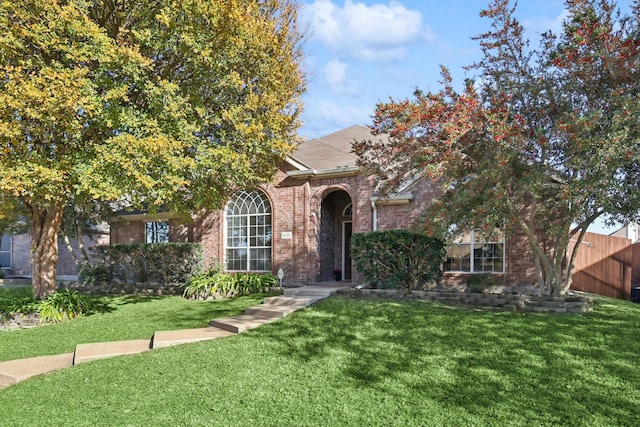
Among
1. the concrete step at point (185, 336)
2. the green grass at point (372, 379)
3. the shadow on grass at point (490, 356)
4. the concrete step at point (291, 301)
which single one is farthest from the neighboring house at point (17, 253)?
the shadow on grass at point (490, 356)

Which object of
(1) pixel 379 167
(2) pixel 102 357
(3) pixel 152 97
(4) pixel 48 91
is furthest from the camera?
(1) pixel 379 167

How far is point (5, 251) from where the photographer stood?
25.5 meters

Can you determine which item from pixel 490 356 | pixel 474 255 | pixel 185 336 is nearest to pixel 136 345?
pixel 185 336

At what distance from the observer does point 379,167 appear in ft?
32.9

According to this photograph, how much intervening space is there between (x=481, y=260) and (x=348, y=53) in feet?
28.2

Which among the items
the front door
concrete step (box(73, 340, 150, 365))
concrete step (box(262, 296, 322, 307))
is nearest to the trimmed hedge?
concrete step (box(262, 296, 322, 307))

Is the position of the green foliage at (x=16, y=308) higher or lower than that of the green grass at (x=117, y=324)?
higher

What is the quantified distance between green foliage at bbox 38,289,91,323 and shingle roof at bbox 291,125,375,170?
25.9 ft

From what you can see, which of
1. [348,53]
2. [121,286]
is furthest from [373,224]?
[121,286]

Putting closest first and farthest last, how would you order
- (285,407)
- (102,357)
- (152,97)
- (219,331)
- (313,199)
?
1. (285,407)
2. (102,357)
3. (219,331)
4. (152,97)
5. (313,199)

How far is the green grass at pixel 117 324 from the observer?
8.45 metres

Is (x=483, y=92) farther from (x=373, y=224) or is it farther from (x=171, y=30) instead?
(x=171, y=30)

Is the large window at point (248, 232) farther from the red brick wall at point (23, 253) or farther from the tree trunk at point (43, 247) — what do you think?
the red brick wall at point (23, 253)

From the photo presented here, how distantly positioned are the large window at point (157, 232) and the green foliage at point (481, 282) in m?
12.6
